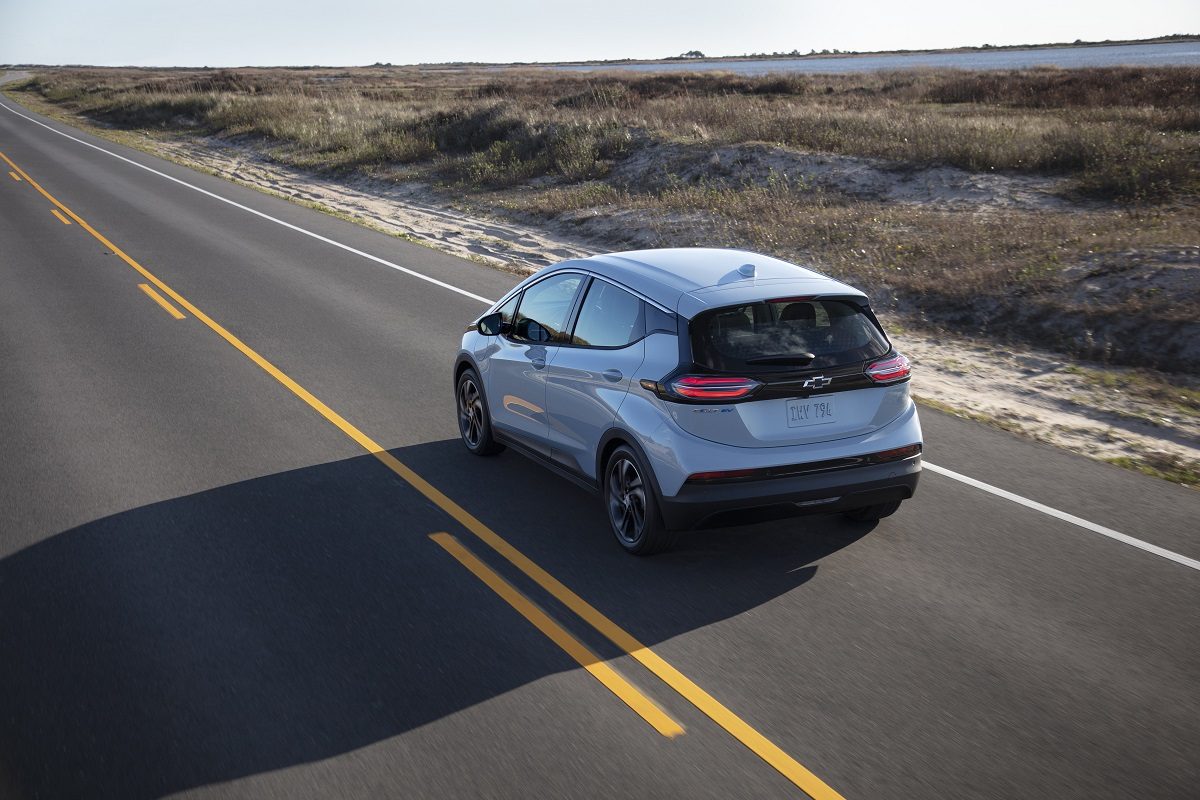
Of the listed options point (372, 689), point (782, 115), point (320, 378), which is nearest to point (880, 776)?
point (372, 689)

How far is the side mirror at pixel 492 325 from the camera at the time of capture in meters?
8.05

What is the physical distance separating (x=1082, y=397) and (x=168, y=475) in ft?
26.6

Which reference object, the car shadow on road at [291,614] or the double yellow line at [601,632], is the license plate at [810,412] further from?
the double yellow line at [601,632]

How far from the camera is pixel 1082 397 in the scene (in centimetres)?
1012

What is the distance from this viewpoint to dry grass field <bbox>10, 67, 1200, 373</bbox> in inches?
501

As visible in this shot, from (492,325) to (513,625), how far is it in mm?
3036

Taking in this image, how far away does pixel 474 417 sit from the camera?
28.0 ft

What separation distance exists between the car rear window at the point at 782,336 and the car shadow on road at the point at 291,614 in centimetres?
125

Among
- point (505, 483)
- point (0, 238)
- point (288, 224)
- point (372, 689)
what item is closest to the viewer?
point (372, 689)

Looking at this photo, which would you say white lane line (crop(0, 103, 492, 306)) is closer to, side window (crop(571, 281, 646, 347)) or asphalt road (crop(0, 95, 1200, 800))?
asphalt road (crop(0, 95, 1200, 800))

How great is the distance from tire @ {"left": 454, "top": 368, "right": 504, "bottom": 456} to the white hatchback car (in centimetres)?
149

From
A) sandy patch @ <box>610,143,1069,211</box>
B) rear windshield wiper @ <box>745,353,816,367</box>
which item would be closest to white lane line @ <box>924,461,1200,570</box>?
rear windshield wiper @ <box>745,353,816,367</box>

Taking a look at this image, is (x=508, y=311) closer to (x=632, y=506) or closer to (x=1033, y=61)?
(x=632, y=506)

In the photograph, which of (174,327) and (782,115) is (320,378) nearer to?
(174,327)
